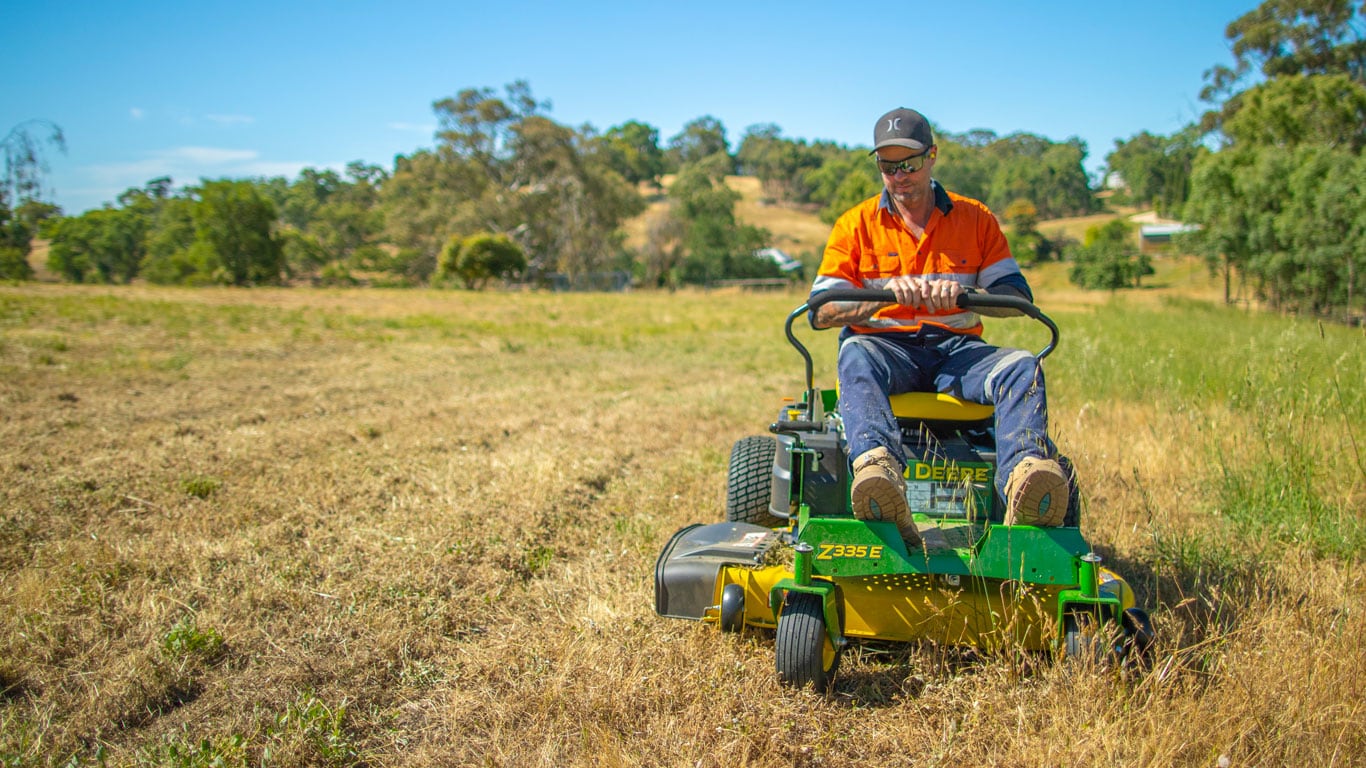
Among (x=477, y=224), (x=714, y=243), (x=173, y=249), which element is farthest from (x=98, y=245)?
(x=714, y=243)

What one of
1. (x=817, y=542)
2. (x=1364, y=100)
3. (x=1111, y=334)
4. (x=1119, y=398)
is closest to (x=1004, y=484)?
(x=817, y=542)

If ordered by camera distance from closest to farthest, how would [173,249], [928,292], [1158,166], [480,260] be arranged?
1. [928,292]
2. [480,260]
3. [173,249]
4. [1158,166]

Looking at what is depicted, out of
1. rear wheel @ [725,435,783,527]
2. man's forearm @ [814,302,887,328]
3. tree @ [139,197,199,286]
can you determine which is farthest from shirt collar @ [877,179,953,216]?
tree @ [139,197,199,286]

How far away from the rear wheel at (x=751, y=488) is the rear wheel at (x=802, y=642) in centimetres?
147

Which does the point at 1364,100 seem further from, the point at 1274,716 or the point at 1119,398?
the point at 1274,716

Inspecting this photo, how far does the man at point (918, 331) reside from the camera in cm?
289

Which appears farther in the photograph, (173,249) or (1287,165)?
(173,249)

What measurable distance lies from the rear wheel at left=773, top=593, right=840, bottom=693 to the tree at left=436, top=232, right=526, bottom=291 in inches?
2067

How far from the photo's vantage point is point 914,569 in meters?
2.87

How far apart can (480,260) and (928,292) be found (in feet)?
175

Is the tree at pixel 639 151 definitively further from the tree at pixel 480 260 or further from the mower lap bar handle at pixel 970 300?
the mower lap bar handle at pixel 970 300

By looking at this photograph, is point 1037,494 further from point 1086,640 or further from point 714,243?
point 714,243

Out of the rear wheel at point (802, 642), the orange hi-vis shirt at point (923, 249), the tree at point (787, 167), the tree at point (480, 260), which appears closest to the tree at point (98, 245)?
the tree at point (480, 260)

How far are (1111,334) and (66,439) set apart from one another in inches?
480
